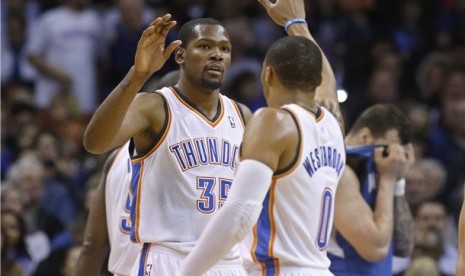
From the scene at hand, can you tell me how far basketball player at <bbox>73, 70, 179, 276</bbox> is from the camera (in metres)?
6.99

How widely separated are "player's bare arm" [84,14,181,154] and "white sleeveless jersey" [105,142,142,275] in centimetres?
112

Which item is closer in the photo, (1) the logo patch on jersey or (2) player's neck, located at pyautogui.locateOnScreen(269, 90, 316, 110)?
(2) player's neck, located at pyautogui.locateOnScreen(269, 90, 316, 110)

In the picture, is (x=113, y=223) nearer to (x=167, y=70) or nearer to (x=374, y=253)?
(x=374, y=253)

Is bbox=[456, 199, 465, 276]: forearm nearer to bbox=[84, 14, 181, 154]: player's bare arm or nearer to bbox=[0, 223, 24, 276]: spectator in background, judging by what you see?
bbox=[84, 14, 181, 154]: player's bare arm

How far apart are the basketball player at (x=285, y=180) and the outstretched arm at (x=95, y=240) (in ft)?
6.52

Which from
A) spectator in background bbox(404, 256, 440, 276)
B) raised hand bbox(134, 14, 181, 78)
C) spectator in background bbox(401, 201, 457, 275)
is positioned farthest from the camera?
spectator in background bbox(401, 201, 457, 275)

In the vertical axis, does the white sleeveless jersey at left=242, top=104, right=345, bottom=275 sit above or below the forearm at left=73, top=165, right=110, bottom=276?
above

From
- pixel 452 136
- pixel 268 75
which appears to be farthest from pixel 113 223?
pixel 452 136

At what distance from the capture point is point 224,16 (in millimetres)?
13547

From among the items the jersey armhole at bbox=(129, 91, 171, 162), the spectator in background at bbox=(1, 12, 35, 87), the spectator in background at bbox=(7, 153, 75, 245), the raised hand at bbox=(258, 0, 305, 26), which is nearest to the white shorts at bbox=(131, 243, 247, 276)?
the jersey armhole at bbox=(129, 91, 171, 162)

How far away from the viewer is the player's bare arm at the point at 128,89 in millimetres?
5703

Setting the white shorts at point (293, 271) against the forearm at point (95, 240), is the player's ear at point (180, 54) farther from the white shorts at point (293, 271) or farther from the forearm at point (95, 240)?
the white shorts at point (293, 271)

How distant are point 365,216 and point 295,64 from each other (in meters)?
1.35

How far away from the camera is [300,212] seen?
17.6 ft
